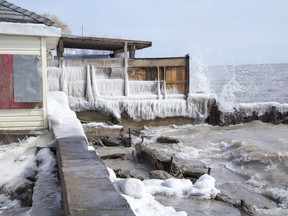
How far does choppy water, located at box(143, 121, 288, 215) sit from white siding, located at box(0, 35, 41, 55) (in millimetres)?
5643

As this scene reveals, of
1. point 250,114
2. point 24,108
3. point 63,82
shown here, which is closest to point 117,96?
point 63,82

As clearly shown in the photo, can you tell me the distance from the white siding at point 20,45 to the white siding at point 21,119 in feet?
4.33

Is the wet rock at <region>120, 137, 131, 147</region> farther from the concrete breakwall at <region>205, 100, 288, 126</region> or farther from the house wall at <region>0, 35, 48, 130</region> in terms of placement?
the house wall at <region>0, 35, 48, 130</region>

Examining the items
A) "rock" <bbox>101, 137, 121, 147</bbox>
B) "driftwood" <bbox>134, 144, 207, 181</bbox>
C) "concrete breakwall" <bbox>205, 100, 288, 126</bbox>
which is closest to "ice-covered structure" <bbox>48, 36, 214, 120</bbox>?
"concrete breakwall" <bbox>205, 100, 288, 126</bbox>

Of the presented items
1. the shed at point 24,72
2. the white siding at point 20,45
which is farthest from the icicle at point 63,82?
the white siding at point 20,45

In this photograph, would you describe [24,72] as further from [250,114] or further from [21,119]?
[250,114]

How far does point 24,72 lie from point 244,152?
9764 millimetres

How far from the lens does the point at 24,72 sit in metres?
9.15

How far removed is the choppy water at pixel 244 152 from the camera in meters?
11.4

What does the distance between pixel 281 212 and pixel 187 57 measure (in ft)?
44.8

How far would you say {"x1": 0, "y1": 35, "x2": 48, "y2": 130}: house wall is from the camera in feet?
29.4

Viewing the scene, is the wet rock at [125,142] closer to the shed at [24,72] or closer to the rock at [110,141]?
the rock at [110,141]

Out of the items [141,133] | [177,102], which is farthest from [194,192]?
[177,102]

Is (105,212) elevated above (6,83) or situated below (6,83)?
below
